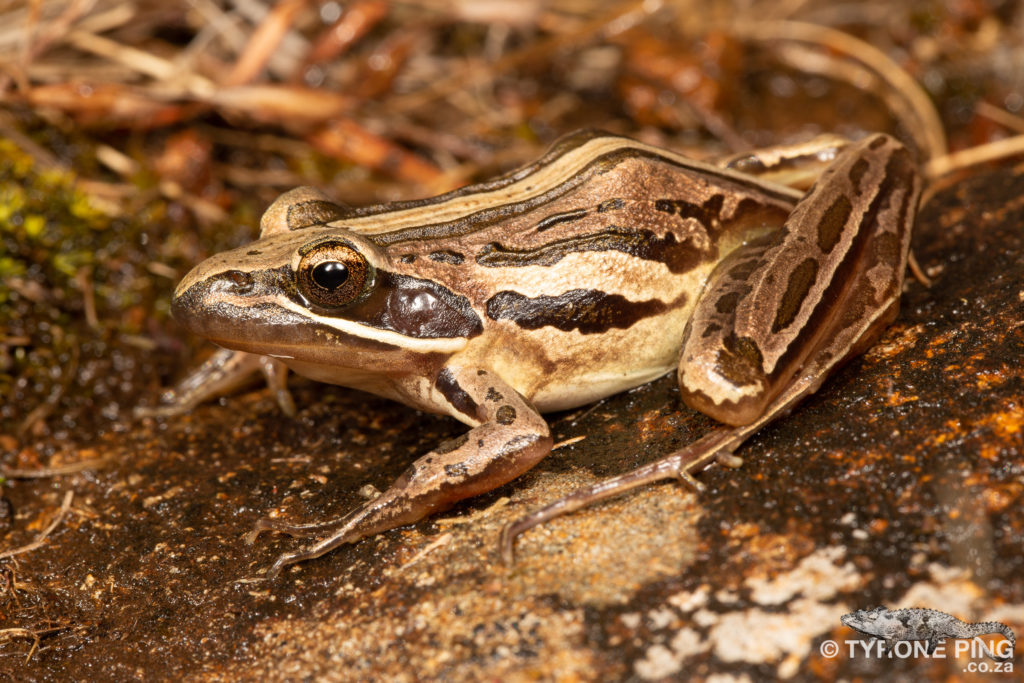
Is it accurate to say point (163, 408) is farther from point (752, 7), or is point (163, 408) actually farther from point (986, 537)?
point (752, 7)

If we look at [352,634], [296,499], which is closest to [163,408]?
[296,499]

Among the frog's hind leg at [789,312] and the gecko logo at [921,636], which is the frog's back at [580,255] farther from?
the gecko logo at [921,636]

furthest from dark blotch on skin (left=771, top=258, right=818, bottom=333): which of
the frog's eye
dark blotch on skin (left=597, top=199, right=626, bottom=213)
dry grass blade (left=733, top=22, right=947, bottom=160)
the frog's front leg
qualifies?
dry grass blade (left=733, top=22, right=947, bottom=160)

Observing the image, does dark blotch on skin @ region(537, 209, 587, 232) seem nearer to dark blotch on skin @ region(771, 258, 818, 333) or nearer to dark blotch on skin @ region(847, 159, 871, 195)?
dark blotch on skin @ region(771, 258, 818, 333)

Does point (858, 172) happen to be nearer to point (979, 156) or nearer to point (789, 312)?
point (789, 312)

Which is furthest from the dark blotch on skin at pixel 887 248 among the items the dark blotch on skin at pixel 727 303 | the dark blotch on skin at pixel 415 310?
the dark blotch on skin at pixel 415 310

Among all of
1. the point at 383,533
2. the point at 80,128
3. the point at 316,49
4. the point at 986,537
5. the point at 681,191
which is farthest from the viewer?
the point at 316,49
